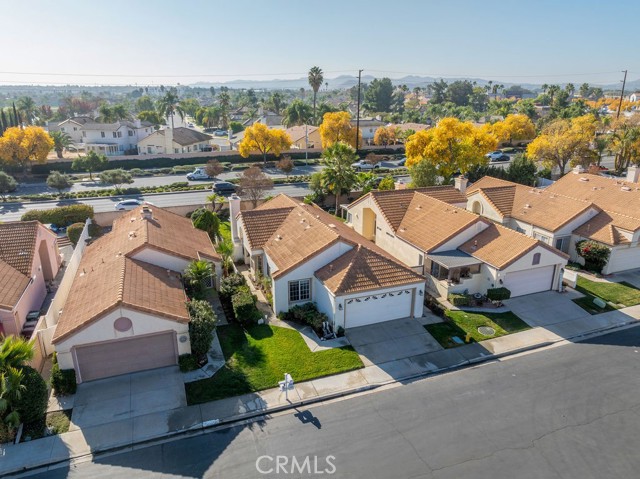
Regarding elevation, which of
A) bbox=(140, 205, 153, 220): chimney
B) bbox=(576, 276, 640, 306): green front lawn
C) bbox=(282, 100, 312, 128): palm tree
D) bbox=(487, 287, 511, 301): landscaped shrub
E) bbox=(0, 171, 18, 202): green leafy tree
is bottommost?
bbox=(576, 276, 640, 306): green front lawn

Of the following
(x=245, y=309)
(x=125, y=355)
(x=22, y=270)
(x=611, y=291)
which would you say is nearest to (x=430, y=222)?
(x=611, y=291)

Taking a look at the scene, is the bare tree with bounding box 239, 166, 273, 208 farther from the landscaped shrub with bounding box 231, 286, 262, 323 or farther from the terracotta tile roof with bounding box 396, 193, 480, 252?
the landscaped shrub with bounding box 231, 286, 262, 323

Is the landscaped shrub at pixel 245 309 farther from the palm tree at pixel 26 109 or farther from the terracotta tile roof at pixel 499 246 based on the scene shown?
the palm tree at pixel 26 109

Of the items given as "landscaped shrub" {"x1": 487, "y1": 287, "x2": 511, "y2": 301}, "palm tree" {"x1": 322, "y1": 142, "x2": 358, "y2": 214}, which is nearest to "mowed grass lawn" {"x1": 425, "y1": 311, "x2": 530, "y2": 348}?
"landscaped shrub" {"x1": 487, "y1": 287, "x2": 511, "y2": 301}

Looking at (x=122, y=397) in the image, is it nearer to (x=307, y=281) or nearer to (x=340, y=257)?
(x=307, y=281)

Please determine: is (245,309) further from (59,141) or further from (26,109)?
(26,109)

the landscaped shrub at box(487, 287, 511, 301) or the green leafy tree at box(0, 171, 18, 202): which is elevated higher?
the green leafy tree at box(0, 171, 18, 202)

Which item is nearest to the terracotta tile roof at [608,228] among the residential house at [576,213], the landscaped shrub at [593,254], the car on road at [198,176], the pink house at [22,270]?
the residential house at [576,213]
